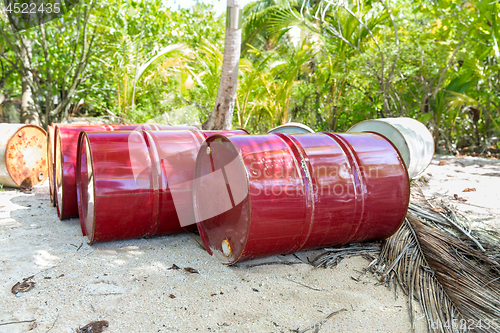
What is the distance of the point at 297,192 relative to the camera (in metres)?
2.43

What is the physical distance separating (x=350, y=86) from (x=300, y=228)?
6.56 meters

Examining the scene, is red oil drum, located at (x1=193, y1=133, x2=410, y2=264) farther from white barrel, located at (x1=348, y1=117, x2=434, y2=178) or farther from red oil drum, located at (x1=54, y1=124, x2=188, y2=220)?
white barrel, located at (x1=348, y1=117, x2=434, y2=178)

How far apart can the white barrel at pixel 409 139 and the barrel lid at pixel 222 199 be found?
275 cm

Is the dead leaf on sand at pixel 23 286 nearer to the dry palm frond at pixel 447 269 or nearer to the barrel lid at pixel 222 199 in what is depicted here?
the barrel lid at pixel 222 199

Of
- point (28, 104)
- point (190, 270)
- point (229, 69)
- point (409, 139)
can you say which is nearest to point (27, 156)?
point (229, 69)

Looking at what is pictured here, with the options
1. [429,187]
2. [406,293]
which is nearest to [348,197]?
[406,293]

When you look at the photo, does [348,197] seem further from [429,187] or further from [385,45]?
[385,45]

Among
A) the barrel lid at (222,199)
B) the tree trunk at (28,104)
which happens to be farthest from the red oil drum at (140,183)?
the tree trunk at (28,104)

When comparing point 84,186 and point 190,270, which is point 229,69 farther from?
point 190,270

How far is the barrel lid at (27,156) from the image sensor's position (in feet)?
16.1

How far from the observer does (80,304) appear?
2.12 m

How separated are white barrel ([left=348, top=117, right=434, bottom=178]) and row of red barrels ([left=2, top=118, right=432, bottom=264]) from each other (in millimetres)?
1997

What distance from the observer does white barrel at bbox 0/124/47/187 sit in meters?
4.85

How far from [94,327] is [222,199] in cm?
118
